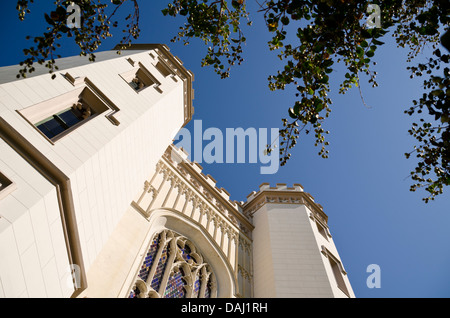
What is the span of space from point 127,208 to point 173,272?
2651mm

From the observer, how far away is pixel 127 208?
8039 millimetres

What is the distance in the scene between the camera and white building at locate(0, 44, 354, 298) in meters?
4.30

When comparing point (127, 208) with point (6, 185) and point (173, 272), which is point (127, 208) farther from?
point (6, 185)

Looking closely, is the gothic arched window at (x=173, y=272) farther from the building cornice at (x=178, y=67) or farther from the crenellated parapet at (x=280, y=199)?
the building cornice at (x=178, y=67)

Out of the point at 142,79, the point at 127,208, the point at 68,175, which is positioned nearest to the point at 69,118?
the point at 68,175

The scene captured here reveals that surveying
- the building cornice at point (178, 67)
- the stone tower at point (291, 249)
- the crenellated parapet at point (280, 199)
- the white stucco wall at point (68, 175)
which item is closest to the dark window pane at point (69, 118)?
the white stucco wall at point (68, 175)

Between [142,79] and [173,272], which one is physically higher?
[142,79]

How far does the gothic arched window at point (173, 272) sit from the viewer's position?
26.5ft

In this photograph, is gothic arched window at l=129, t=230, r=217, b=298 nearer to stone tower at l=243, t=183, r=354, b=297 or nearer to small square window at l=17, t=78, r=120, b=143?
stone tower at l=243, t=183, r=354, b=297

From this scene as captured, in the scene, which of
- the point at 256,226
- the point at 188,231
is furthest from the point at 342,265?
the point at 188,231

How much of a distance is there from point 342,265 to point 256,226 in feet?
14.0

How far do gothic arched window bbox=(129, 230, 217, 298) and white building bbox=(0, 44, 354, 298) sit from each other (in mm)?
39

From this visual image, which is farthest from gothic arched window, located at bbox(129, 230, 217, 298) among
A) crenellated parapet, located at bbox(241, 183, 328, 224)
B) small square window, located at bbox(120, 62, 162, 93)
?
crenellated parapet, located at bbox(241, 183, 328, 224)

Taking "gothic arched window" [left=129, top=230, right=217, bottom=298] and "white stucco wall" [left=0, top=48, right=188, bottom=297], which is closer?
"white stucco wall" [left=0, top=48, right=188, bottom=297]
